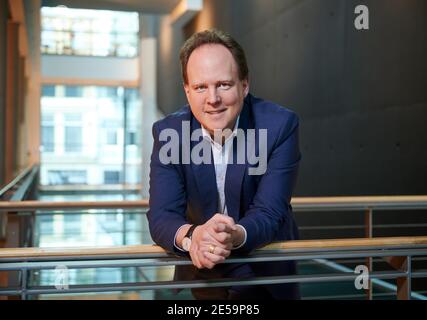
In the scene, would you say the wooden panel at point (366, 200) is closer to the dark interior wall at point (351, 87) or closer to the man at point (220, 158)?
the dark interior wall at point (351, 87)

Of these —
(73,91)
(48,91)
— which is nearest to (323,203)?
(73,91)

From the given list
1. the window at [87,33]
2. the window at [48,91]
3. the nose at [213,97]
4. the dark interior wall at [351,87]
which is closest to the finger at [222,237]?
the nose at [213,97]

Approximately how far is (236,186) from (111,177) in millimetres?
15270

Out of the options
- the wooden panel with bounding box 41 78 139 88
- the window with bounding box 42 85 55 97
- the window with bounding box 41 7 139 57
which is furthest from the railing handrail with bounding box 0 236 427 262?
the window with bounding box 42 85 55 97

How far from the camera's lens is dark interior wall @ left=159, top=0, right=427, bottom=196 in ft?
12.2

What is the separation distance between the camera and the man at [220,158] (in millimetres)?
1280

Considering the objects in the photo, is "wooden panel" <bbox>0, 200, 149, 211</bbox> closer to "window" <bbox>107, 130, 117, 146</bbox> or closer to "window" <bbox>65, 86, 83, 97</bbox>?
"window" <bbox>65, 86, 83, 97</bbox>

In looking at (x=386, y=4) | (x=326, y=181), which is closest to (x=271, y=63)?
(x=326, y=181)

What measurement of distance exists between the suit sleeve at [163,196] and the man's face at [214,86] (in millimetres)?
121

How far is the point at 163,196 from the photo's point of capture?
1298 millimetres

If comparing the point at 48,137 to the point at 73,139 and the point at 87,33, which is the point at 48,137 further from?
the point at 87,33

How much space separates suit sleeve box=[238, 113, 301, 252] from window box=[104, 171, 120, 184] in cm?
1504
